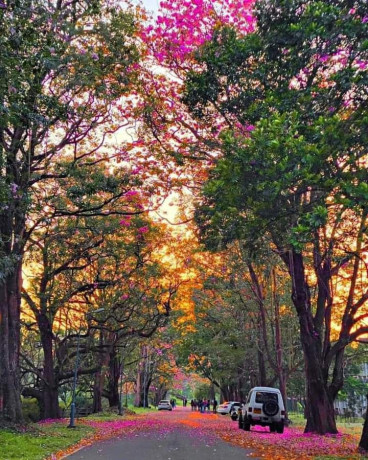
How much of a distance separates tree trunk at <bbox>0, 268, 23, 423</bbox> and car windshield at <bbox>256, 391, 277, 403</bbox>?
1036 centimetres

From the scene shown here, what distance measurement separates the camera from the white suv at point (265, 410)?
20812 millimetres

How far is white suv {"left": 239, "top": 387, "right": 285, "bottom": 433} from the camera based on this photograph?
2081cm

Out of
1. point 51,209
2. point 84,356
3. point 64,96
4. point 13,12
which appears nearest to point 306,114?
point 13,12

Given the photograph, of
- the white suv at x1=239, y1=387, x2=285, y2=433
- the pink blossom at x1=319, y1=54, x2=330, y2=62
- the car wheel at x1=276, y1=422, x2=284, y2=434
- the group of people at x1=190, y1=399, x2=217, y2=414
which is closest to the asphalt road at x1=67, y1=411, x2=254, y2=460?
the white suv at x1=239, y1=387, x2=285, y2=433

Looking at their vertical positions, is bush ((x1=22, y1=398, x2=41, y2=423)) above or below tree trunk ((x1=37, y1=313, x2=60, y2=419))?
below

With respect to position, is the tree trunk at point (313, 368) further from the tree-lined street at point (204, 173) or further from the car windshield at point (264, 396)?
the car windshield at point (264, 396)

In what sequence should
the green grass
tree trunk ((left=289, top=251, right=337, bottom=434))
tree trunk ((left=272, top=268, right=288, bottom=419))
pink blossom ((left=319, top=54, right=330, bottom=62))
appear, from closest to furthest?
pink blossom ((left=319, top=54, right=330, bottom=62)), the green grass, tree trunk ((left=289, top=251, right=337, bottom=434)), tree trunk ((left=272, top=268, right=288, bottom=419))

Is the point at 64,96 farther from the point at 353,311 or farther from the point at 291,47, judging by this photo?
the point at 353,311

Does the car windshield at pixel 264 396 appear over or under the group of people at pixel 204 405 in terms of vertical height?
over

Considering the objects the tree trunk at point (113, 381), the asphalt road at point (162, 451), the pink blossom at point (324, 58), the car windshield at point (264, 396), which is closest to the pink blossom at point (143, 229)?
the car windshield at point (264, 396)

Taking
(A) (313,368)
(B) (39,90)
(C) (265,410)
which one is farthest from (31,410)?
(B) (39,90)

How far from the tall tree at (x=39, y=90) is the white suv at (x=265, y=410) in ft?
32.9

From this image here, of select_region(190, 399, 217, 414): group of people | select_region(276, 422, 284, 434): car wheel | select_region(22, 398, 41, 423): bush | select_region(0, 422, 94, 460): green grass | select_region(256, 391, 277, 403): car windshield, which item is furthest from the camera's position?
select_region(190, 399, 217, 414): group of people

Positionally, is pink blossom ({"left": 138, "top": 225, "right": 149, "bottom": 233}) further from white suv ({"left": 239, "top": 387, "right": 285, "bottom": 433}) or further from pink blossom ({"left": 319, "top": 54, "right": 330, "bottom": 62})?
pink blossom ({"left": 319, "top": 54, "right": 330, "bottom": 62})
